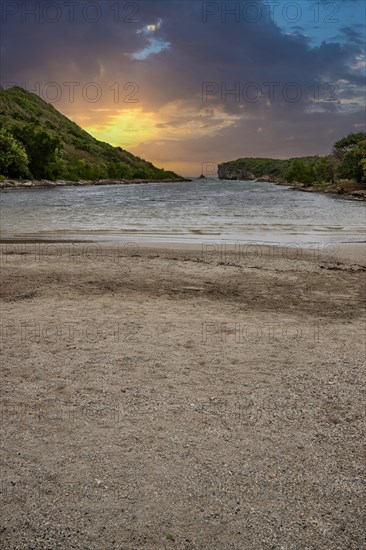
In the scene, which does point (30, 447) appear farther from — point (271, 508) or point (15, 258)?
point (15, 258)

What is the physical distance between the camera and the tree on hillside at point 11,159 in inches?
3925

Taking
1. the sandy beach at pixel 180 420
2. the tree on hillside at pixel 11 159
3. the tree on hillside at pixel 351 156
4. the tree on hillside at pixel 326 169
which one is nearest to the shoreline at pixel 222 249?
the sandy beach at pixel 180 420

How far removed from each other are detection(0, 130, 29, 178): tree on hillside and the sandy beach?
9903 cm

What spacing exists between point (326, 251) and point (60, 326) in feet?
40.4

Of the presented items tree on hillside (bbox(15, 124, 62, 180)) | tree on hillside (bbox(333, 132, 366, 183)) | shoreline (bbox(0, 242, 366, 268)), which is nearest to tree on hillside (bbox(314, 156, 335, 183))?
tree on hillside (bbox(333, 132, 366, 183))

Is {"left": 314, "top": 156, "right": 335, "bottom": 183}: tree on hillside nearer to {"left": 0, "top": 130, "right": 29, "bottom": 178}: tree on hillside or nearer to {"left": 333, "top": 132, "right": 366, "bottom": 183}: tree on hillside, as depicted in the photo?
{"left": 333, "top": 132, "right": 366, "bottom": 183}: tree on hillside

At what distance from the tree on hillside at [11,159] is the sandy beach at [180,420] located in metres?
99.0

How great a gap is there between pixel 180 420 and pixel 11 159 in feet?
348

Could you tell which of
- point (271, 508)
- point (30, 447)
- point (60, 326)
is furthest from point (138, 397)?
point (60, 326)

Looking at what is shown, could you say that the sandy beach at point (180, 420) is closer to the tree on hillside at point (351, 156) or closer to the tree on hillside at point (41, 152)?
the tree on hillside at point (351, 156)

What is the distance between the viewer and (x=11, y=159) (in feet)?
330

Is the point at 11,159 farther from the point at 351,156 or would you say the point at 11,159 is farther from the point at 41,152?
the point at 351,156

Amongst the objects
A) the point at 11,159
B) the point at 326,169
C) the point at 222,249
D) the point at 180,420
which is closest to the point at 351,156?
the point at 326,169

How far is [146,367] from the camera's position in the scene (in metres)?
6.28
